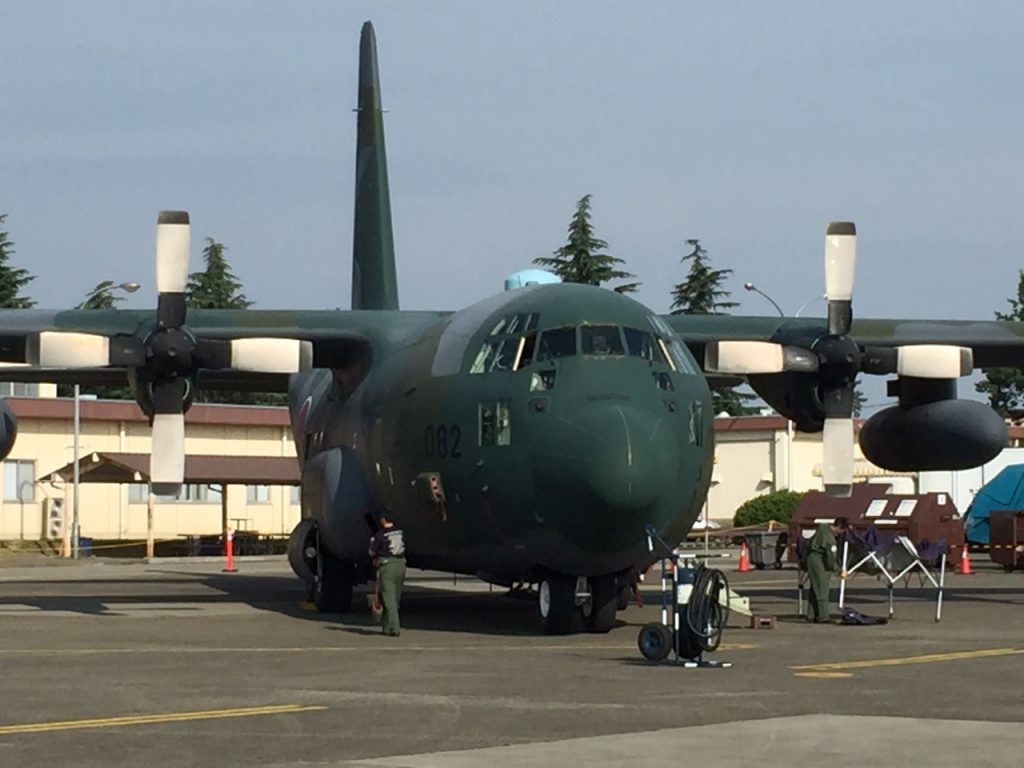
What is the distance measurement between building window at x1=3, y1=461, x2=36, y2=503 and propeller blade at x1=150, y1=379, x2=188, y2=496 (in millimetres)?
40440

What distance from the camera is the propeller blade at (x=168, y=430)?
2384 cm

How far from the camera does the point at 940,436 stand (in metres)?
27.1

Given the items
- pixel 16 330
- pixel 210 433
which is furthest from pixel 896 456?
pixel 210 433

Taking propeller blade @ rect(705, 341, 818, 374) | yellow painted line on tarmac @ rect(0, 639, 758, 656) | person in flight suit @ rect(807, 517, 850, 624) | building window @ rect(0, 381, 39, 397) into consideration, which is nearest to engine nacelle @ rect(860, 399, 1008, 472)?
propeller blade @ rect(705, 341, 818, 374)

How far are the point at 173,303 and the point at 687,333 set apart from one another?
8.18 meters

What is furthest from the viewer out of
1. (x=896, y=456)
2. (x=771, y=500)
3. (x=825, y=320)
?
(x=771, y=500)

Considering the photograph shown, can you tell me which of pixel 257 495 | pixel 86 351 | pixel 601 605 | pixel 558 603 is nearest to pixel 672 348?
pixel 601 605

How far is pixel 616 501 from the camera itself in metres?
18.8

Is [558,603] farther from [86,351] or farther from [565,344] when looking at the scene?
[86,351]

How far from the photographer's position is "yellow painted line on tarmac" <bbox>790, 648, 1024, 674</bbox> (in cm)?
1622

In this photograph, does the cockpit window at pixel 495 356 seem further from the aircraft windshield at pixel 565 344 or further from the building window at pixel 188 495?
the building window at pixel 188 495

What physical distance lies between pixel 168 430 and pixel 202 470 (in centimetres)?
3197

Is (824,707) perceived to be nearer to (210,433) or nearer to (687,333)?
(687,333)

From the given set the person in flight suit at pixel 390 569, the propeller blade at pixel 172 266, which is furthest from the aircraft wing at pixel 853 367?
the propeller blade at pixel 172 266
